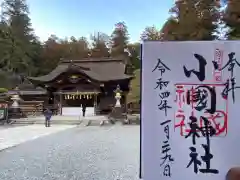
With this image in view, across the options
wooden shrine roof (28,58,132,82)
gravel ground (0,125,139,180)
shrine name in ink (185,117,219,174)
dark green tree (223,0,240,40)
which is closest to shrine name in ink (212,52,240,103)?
shrine name in ink (185,117,219,174)

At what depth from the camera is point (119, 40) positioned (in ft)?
151

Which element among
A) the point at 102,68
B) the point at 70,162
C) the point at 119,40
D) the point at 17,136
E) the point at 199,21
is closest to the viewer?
the point at 70,162

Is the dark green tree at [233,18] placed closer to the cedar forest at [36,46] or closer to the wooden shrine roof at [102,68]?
the wooden shrine roof at [102,68]

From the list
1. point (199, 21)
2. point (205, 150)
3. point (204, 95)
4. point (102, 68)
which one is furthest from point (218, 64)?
point (102, 68)

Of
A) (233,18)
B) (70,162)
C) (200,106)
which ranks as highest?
(233,18)

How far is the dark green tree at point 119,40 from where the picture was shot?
43844 mm

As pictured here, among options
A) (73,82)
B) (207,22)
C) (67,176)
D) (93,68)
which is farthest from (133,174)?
(93,68)

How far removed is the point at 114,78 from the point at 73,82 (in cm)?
345

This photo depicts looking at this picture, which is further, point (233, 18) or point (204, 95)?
point (233, 18)

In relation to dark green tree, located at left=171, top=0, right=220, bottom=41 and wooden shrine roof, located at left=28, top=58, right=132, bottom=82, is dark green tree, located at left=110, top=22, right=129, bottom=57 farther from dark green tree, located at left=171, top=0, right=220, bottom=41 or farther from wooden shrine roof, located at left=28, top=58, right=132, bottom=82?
dark green tree, located at left=171, top=0, right=220, bottom=41

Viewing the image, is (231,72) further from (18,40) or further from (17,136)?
(18,40)

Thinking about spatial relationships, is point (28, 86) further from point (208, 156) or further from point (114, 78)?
point (208, 156)

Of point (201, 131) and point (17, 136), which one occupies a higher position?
point (201, 131)

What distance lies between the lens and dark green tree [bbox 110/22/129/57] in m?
43.8
